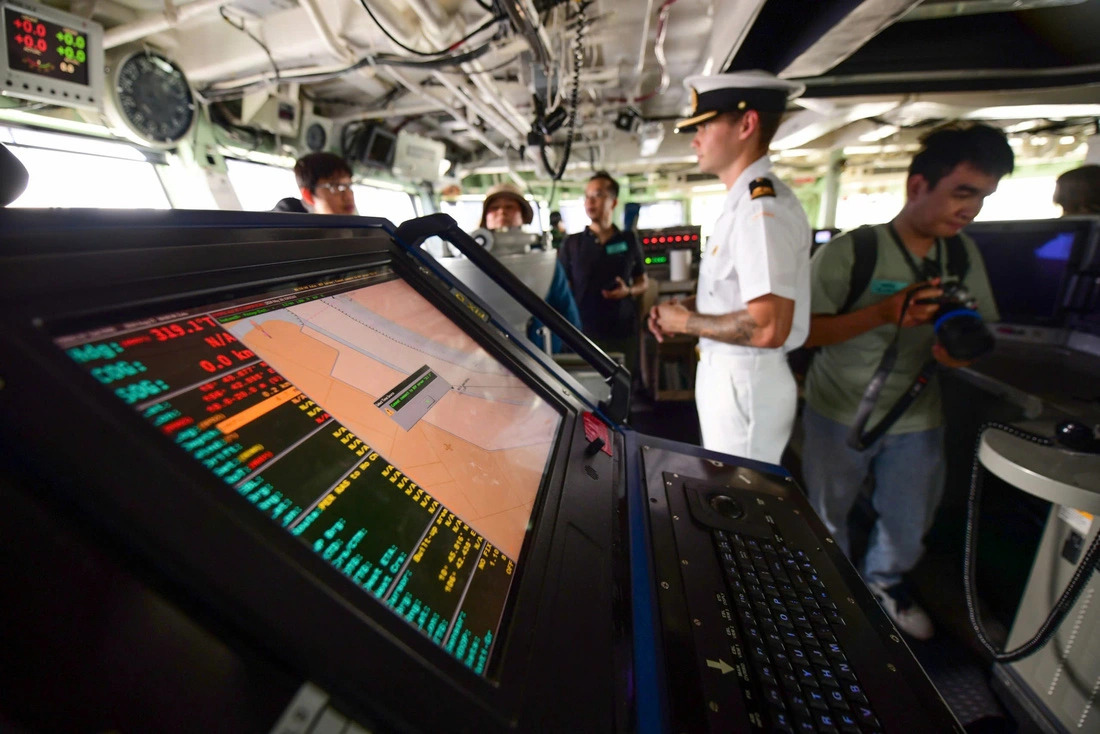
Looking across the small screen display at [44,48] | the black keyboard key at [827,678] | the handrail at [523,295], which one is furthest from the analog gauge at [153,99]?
the black keyboard key at [827,678]

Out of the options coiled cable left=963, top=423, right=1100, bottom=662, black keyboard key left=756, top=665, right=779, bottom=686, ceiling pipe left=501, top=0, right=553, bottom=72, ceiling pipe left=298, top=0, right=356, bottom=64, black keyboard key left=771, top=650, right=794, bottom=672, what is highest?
ceiling pipe left=298, top=0, right=356, bottom=64

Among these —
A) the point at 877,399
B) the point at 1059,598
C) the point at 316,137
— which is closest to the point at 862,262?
the point at 877,399

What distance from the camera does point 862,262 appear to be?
146 centimetres

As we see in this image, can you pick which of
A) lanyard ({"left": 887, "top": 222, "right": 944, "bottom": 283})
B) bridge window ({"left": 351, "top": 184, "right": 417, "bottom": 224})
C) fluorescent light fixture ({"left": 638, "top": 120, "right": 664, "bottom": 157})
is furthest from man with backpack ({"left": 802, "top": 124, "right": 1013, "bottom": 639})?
bridge window ({"left": 351, "top": 184, "right": 417, "bottom": 224})

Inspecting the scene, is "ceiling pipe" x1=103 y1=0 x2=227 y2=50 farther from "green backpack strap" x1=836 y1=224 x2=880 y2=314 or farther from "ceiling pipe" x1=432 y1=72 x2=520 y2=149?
"green backpack strap" x1=836 y1=224 x2=880 y2=314

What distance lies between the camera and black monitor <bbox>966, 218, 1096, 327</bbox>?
1.81 metres

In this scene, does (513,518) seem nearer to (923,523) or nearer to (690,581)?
(690,581)

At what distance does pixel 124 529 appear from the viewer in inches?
9.4

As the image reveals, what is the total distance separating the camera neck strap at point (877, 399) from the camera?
1.41 m

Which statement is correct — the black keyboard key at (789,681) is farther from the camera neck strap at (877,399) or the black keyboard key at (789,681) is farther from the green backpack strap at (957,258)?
the green backpack strap at (957,258)

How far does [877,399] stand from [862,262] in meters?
0.49

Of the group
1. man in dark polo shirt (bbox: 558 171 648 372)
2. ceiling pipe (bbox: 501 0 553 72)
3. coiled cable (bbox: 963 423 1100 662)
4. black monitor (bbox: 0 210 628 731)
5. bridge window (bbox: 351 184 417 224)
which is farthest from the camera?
bridge window (bbox: 351 184 417 224)

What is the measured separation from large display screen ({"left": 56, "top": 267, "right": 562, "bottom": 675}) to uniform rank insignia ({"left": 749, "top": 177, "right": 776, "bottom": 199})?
1.02 m

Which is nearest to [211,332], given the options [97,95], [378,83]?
[97,95]
